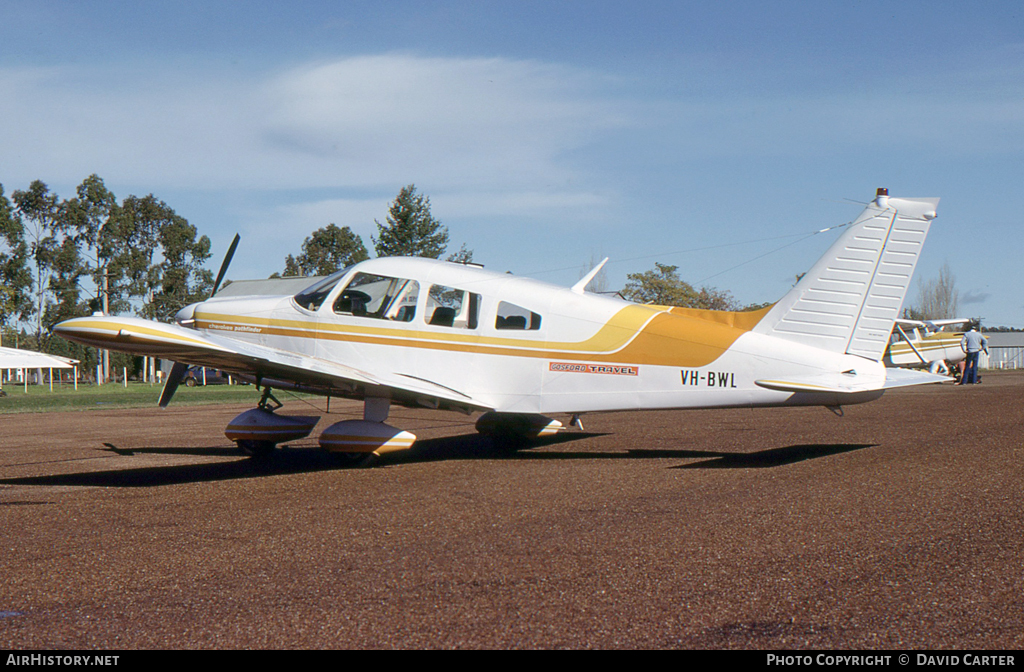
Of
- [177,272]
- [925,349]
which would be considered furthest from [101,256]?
[925,349]

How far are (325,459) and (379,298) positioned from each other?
2.52m

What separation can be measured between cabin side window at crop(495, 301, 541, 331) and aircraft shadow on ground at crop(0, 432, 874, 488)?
6.10 feet

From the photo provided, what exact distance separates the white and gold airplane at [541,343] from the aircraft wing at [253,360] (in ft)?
0.13

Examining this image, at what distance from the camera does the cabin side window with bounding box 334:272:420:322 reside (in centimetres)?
1046

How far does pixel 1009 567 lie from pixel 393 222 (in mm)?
59270

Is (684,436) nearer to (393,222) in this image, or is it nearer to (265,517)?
(265,517)

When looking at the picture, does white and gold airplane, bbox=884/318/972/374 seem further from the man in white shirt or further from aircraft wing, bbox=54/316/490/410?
aircraft wing, bbox=54/316/490/410

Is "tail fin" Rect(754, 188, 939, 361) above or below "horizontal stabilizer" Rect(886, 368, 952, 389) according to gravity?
above

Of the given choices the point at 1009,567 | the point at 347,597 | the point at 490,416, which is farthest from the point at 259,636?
the point at 490,416

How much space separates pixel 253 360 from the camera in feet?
29.4

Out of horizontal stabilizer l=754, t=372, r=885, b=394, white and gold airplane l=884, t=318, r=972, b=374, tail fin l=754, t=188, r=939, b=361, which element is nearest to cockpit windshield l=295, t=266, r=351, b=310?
horizontal stabilizer l=754, t=372, r=885, b=394

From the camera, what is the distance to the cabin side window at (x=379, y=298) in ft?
34.3

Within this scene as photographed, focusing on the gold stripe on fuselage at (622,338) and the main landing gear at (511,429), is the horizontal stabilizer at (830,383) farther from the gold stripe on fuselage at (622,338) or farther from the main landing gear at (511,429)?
the main landing gear at (511,429)

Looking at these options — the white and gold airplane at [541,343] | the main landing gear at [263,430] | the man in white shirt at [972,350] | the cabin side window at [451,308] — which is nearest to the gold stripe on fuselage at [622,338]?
the white and gold airplane at [541,343]
